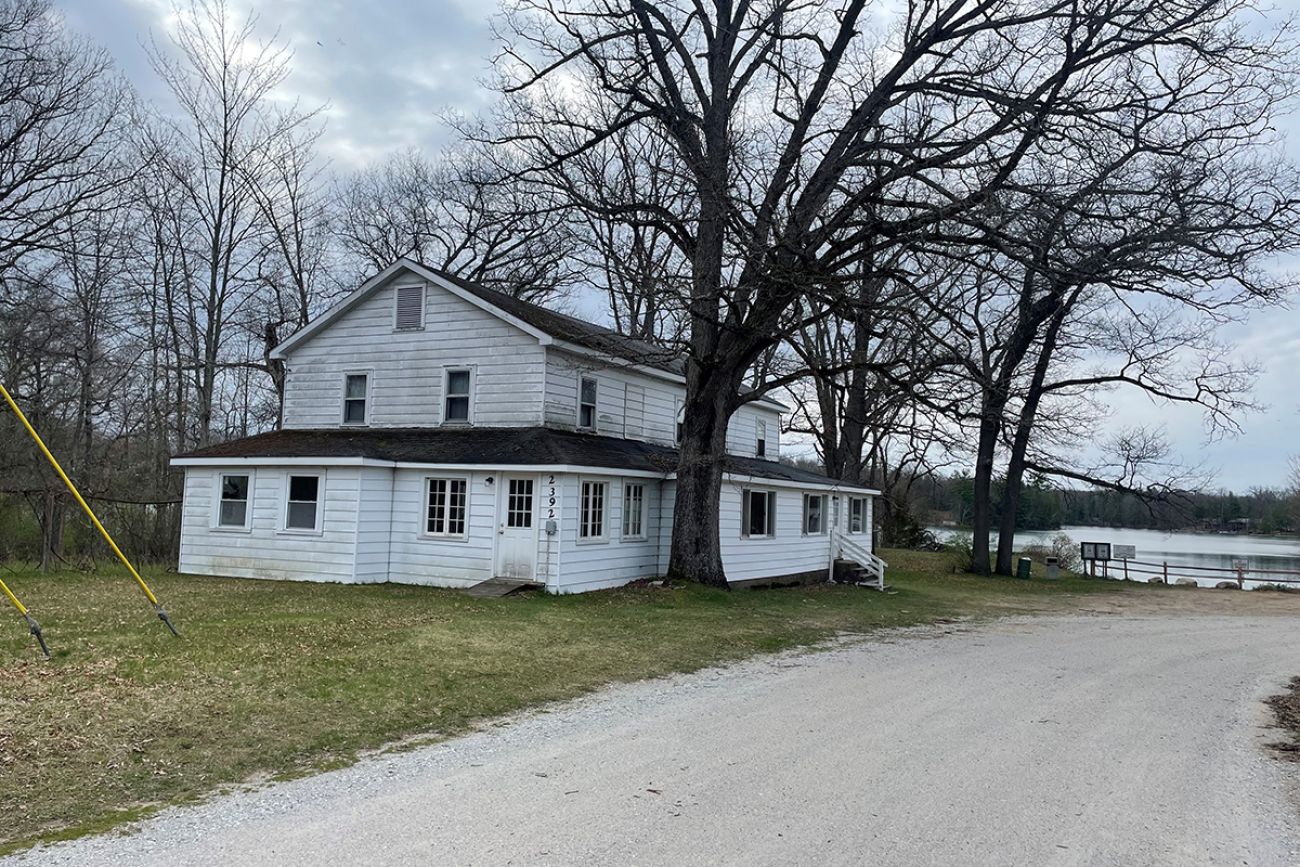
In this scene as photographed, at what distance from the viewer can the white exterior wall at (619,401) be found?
20391mm

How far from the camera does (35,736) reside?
6.62 meters

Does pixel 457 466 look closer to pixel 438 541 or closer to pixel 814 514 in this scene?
pixel 438 541

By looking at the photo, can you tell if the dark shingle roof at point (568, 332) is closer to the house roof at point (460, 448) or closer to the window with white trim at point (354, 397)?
the house roof at point (460, 448)

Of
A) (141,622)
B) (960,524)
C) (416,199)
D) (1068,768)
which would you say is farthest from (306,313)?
(960,524)

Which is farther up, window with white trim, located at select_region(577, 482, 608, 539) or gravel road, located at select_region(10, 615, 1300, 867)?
window with white trim, located at select_region(577, 482, 608, 539)

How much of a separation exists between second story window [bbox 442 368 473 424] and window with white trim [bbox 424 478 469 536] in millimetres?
2375

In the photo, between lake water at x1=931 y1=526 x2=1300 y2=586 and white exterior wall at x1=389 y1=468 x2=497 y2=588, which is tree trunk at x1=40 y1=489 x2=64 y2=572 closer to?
white exterior wall at x1=389 y1=468 x2=497 y2=588

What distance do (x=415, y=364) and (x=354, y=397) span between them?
77.6 inches

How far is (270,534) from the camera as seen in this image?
774 inches

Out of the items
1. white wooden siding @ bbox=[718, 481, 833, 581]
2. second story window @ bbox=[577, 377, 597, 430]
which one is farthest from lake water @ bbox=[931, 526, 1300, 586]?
second story window @ bbox=[577, 377, 597, 430]

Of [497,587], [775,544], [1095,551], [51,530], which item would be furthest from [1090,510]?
[51,530]

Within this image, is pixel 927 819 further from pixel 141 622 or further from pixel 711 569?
pixel 711 569

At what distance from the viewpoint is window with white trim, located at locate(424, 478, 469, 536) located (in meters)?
18.8

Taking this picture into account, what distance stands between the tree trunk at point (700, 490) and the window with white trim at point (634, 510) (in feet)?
3.66
